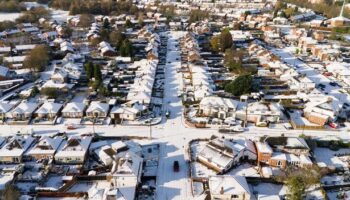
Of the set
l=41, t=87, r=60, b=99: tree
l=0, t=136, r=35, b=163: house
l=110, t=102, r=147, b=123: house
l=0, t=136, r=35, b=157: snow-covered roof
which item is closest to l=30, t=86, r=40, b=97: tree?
l=41, t=87, r=60, b=99: tree

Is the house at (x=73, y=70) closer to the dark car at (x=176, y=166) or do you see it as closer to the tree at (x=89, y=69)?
the tree at (x=89, y=69)

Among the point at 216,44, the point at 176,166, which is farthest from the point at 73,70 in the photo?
the point at 176,166

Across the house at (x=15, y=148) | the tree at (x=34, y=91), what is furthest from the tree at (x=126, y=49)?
the house at (x=15, y=148)

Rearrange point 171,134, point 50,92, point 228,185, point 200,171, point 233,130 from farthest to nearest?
point 50,92
point 233,130
point 171,134
point 200,171
point 228,185

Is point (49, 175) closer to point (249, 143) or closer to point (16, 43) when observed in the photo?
point (249, 143)

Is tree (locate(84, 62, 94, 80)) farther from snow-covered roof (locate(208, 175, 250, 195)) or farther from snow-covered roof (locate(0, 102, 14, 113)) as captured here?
snow-covered roof (locate(208, 175, 250, 195))

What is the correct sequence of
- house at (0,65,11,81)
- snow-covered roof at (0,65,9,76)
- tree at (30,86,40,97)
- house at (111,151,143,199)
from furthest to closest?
snow-covered roof at (0,65,9,76) → house at (0,65,11,81) → tree at (30,86,40,97) → house at (111,151,143,199)

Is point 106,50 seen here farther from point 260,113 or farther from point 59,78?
point 260,113
